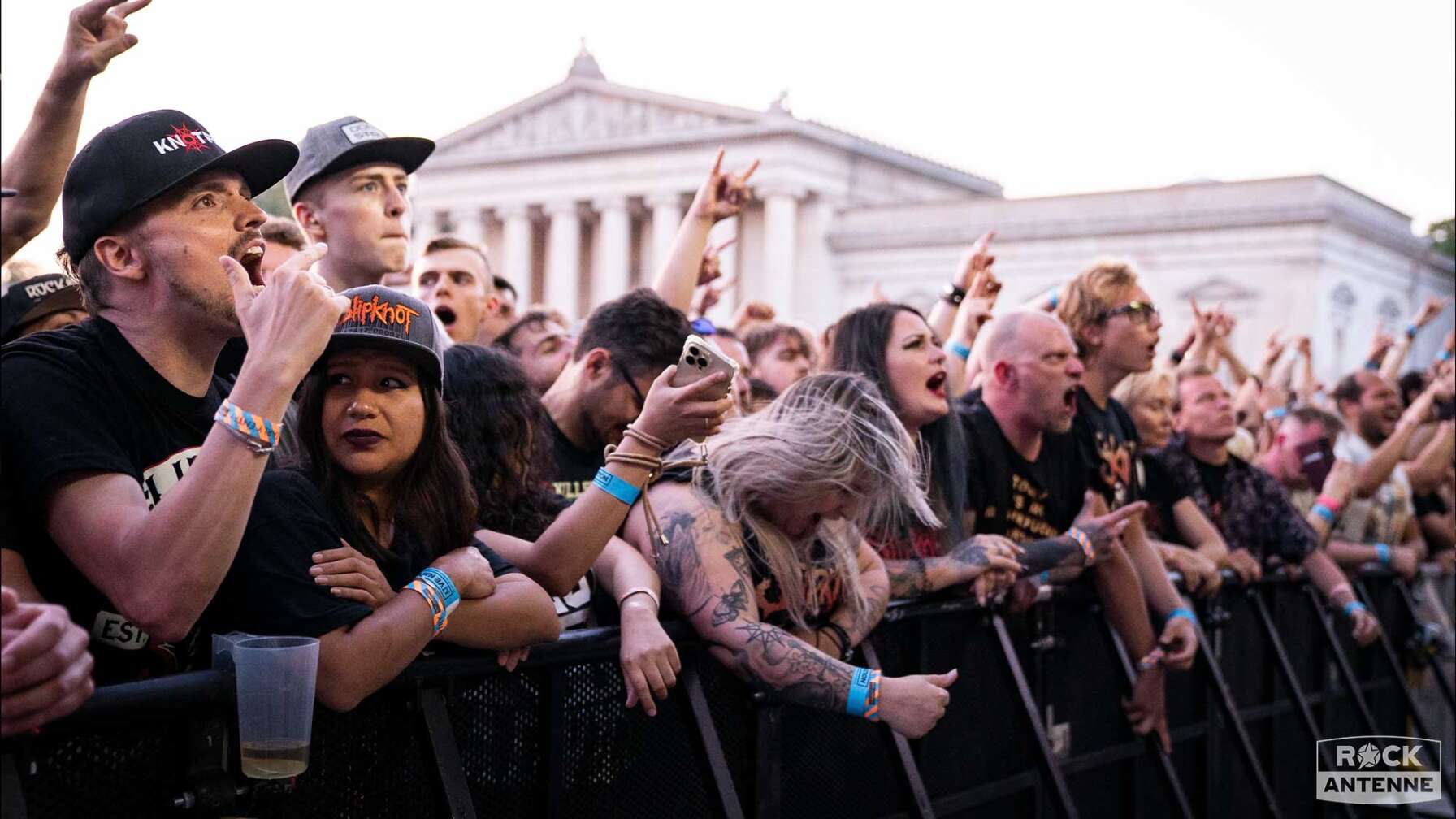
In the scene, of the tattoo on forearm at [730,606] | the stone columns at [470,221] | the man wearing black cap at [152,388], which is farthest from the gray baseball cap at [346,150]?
the stone columns at [470,221]

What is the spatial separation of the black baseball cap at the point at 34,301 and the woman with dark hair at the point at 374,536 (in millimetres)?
1454

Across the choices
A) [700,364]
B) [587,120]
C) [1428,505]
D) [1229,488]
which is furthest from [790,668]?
[587,120]

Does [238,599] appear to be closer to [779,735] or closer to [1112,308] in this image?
[779,735]

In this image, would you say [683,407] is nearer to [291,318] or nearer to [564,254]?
[291,318]

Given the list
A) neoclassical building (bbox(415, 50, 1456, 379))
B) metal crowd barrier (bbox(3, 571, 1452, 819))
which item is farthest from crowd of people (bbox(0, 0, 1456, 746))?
neoclassical building (bbox(415, 50, 1456, 379))

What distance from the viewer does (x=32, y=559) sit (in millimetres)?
2172

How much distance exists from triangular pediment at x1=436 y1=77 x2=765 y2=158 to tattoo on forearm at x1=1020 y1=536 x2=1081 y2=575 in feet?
148

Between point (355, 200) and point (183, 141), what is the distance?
1.49m

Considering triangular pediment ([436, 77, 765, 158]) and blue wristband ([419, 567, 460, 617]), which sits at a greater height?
triangular pediment ([436, 77, 765, 158])

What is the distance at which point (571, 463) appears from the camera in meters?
3.86

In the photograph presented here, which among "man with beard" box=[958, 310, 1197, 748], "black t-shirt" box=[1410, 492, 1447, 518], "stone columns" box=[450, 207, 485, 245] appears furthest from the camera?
"stone columns" box=[450, 207, 485, 245]

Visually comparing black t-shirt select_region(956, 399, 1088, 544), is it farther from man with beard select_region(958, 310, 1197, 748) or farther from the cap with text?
the cap with text

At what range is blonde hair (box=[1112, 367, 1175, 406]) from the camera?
6.26 metres

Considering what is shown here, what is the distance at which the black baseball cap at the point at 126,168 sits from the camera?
231 centimetres
